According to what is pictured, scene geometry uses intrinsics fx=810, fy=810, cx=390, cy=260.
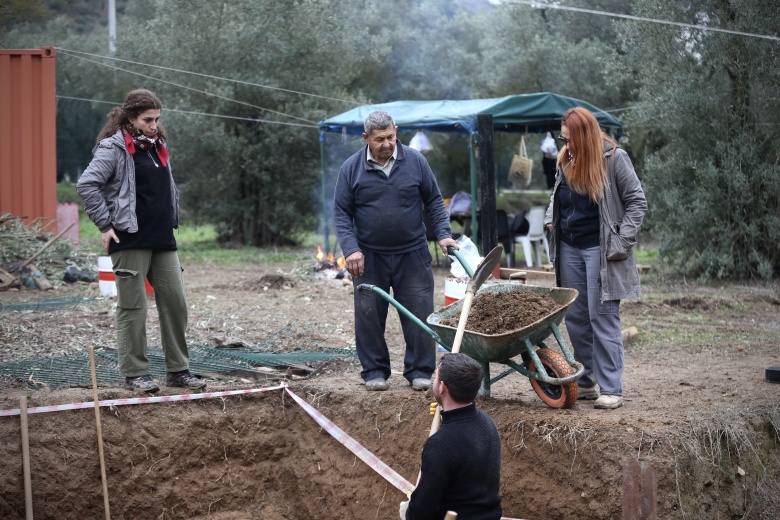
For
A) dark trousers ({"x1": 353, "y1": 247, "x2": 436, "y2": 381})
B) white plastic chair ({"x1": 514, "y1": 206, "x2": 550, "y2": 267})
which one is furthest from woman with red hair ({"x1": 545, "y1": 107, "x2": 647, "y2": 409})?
white plastic chair ({"x1": 514, "y1": 206, "x2": 550, "y2": 267})

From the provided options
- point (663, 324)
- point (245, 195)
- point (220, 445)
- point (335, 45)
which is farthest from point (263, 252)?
point (220, 445)

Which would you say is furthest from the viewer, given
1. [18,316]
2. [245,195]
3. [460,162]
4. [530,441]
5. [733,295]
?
[460,162]

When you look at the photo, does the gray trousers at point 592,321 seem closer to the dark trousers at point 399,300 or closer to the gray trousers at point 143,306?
the dark trousers at point 399,300

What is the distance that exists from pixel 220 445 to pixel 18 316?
3987mm

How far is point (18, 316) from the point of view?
28.5ft

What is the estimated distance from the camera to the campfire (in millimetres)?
13266

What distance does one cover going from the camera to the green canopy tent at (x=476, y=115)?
12.6 m

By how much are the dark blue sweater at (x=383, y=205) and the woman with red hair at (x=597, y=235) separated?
2.93ft

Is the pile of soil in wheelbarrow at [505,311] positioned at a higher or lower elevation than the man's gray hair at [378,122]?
lower

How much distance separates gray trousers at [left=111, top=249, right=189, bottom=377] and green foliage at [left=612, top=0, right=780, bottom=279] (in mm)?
8666

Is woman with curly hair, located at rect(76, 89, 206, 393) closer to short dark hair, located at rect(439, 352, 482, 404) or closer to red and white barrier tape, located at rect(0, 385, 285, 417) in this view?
red and white barrier tape, located at rect(0, 385, 285, 417)

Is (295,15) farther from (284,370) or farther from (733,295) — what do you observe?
(284,370)

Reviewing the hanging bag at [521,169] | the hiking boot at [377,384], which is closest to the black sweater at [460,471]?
the hiking boot at [377,384]

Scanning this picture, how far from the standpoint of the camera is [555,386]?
5160 mm
